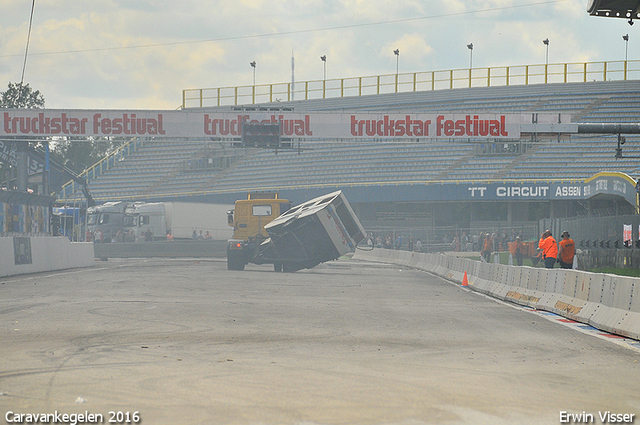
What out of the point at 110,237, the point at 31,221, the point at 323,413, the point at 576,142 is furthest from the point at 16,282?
the point at 576,142

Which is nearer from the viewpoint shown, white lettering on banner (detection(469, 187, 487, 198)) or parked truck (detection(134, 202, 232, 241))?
white lettering on banner (detection(469, 187, 487, 198))

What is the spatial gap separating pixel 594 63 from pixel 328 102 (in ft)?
65.2

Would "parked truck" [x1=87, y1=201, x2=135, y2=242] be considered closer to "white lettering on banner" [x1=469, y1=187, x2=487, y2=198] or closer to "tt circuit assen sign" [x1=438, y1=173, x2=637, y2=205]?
"tt circuit assen sign" [x1=438, y1=173, x2=637, y2=205]

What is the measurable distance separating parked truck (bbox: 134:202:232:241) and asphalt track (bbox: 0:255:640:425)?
39.3 m

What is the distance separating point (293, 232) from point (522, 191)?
2609 centimetres

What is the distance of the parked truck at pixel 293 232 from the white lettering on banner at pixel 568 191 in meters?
23.8

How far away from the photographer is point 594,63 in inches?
2322

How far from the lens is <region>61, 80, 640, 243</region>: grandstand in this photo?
2133 inches

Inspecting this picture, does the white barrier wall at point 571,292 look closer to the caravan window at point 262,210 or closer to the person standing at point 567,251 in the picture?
the person standing at point 567,251

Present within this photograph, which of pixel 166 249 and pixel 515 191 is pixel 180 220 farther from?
pixel 515 191

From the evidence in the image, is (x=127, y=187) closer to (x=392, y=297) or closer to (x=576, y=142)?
(x=576, y=142)

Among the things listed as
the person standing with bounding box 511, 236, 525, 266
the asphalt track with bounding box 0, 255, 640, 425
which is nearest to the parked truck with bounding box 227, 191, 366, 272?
the person standing with bounding box 511, 236, 525, 266

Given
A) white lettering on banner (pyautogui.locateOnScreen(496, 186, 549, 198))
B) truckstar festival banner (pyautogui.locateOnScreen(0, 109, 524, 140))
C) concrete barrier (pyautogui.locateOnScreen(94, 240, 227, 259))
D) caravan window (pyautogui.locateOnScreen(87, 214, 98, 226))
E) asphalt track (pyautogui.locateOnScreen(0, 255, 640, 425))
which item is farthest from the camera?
caravan window (pyautogui.locateOnScreen(87, 214, 98, 226))

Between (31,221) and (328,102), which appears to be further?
(328,102)
